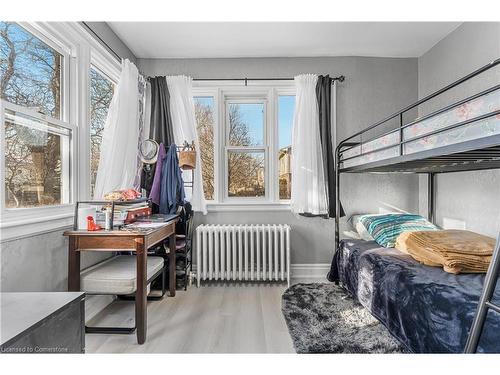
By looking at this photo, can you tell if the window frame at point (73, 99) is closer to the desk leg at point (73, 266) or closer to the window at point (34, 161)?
the window at point (34, 161)

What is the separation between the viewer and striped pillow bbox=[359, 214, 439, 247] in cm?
247

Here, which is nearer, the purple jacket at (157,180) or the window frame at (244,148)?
the purple jacket at (157,180)

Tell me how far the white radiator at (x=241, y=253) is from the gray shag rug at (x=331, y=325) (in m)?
0.34

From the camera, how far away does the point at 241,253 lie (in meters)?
3.00

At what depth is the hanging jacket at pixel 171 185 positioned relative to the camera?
2.88 meters

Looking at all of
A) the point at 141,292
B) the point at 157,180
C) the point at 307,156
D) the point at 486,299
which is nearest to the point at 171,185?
the point at 157,180

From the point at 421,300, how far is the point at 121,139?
2605 mm

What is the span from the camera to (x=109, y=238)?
192cm

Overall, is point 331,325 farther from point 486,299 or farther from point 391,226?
point 486,299

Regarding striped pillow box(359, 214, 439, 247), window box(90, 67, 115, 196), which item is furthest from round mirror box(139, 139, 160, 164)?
striped pillow box(359, 214, 439, 247)

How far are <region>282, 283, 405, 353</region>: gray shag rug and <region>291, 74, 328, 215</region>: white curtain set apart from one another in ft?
3.02

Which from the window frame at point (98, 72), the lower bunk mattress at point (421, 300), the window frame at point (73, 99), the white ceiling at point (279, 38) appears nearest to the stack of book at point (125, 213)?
the window frame at point (73, 99)
